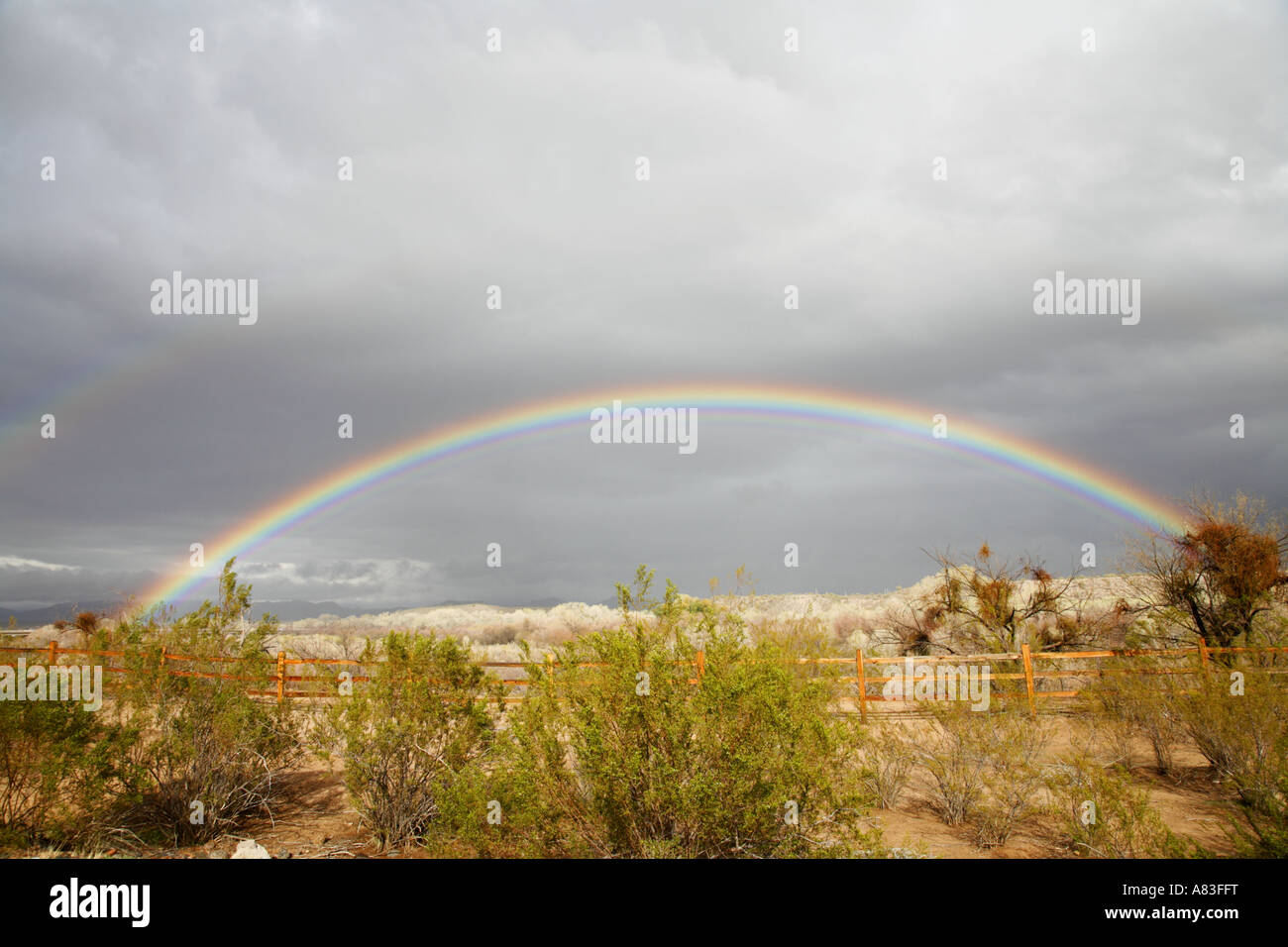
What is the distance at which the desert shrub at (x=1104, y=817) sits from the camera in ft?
24.0

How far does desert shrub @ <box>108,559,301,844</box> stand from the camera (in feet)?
29.0

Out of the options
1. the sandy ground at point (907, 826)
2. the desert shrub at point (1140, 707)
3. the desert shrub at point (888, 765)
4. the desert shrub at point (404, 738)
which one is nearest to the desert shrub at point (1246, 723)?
the sandy ground at point (907, 826)

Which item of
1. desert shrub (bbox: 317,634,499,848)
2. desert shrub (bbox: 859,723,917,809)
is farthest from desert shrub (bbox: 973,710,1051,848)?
desert shrub (bbox: 317,634,499,848)

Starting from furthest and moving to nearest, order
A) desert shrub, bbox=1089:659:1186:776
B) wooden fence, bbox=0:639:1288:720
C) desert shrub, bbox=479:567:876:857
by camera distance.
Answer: desert shrub, bbox=1089:659:1186:776, wooden fence, bbox=0:639:1288:720, desert shrub, bbox=479:567:876:857

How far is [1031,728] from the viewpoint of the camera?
1036 centimetres

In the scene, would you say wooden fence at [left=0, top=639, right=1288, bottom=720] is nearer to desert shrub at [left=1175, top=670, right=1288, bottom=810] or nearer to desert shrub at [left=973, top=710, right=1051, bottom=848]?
desert shrub at [left=1175, top=670, right=1288, bottom=810]

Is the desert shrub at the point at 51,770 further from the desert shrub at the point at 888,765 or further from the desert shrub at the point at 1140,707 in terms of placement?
the desert shrub at the point at 1140,707

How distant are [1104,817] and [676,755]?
5.58m

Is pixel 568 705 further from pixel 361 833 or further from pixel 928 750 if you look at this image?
pixel 928 750

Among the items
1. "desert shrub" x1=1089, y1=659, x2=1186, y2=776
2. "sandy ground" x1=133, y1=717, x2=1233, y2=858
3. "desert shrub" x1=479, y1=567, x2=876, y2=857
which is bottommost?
"sandy ground" x1=133, y1=717, x2=1233, y2=858

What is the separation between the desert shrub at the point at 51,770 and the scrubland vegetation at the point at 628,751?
0.09 ft

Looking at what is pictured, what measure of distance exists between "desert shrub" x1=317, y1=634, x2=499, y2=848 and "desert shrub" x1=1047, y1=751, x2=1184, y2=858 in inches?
266
